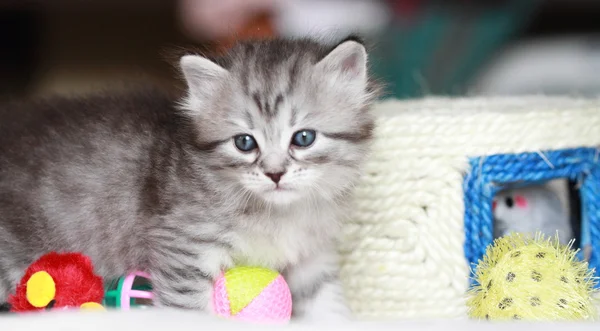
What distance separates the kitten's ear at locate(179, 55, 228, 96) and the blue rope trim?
0.73m

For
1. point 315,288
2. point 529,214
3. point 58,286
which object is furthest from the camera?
point 529,214

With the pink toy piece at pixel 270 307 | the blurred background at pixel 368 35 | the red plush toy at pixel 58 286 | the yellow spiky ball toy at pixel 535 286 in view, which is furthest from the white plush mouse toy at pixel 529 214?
the blurred background at pixel 368 35

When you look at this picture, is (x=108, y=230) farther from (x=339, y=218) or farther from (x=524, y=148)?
(x=524, y=148)

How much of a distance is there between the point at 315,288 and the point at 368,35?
6.42 ft

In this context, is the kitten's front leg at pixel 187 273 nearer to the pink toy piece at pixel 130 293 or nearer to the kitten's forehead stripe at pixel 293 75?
the pink toy piece at pixel 130 293

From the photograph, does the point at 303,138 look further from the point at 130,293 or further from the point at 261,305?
the point at 130,293

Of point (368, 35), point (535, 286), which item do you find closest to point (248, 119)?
point (535, 286)

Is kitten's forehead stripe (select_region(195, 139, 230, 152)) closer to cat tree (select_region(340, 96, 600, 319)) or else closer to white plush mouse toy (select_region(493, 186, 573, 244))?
cat tree (select_region(340, 96, 600, 319))

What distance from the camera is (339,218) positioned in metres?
1.84

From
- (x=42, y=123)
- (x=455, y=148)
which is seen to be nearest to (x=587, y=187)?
(x=455, y=148)

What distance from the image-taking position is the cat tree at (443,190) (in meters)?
1.92

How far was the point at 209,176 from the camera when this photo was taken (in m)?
1.71

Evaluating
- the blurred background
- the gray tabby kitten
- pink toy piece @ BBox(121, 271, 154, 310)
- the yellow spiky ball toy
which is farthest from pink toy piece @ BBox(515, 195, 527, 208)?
the blurred background

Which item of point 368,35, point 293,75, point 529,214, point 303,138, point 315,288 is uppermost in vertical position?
point 368,35
